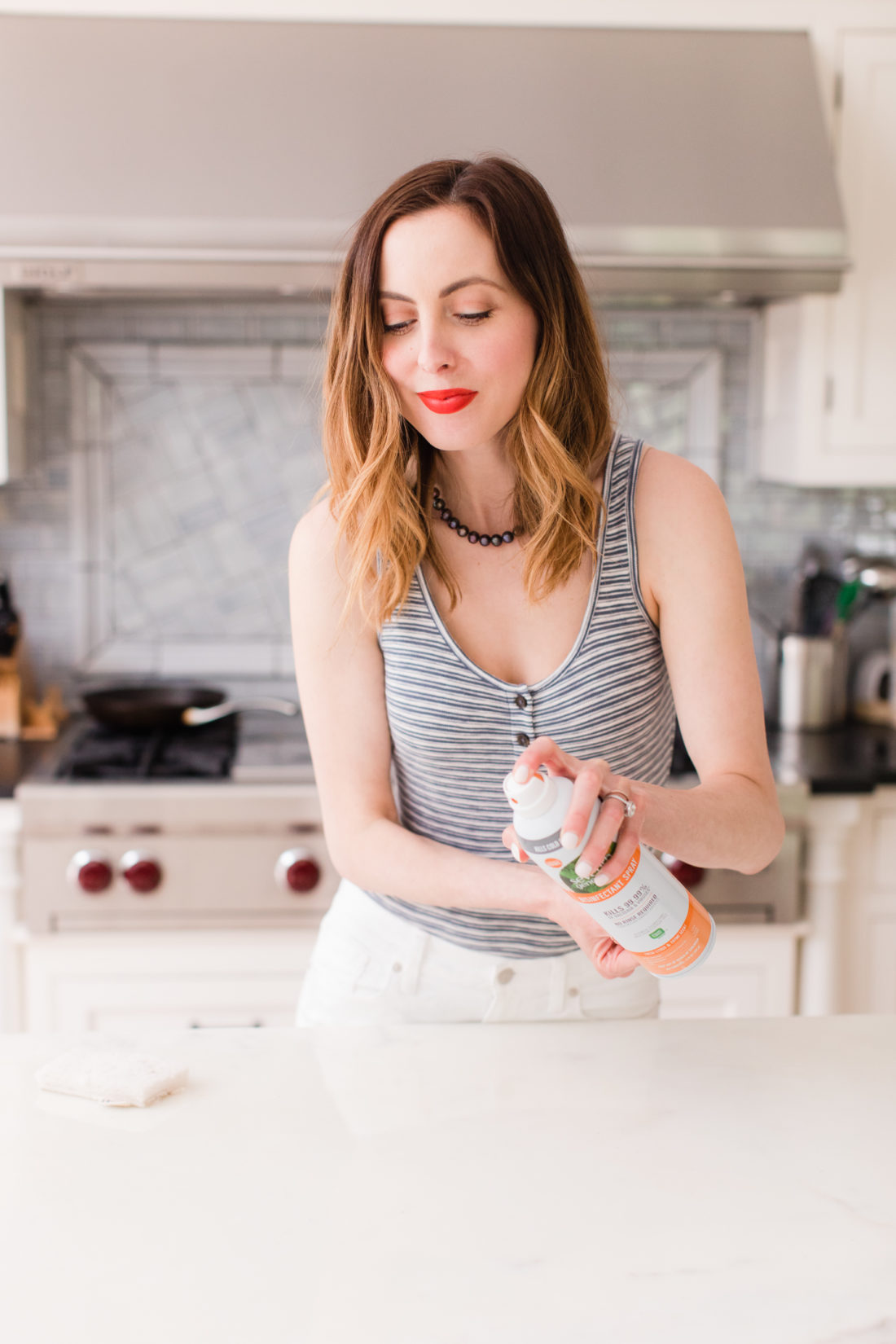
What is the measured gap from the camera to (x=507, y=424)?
1159mm

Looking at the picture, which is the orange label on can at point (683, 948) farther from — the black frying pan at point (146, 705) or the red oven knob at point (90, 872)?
the black frying pan at point (146, 705)

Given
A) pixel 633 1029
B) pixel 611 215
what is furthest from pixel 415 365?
pixel 611 215

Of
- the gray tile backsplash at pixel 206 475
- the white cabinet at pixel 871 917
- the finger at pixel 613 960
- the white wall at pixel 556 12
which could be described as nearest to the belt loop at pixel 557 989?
the finger at pixel 613 960

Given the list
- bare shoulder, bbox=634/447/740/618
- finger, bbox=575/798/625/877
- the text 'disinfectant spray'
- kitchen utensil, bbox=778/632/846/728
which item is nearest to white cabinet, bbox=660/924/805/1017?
kitchen utensil, bbox=778/632/846/728

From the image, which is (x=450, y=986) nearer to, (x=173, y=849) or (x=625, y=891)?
(x=625, y=891)

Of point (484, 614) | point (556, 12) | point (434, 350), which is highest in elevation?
point (556, 12)

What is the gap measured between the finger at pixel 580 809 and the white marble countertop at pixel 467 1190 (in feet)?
0.74

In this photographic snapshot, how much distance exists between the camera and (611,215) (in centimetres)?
191

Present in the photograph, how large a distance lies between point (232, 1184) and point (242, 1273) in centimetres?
9

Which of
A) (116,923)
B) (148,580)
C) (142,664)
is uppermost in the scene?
(148,580)

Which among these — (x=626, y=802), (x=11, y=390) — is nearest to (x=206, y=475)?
(x=11, y=390)

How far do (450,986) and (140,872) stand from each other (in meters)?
0.81

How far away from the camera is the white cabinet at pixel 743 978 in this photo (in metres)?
1.96

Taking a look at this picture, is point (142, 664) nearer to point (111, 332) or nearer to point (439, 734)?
point (111, 332)
